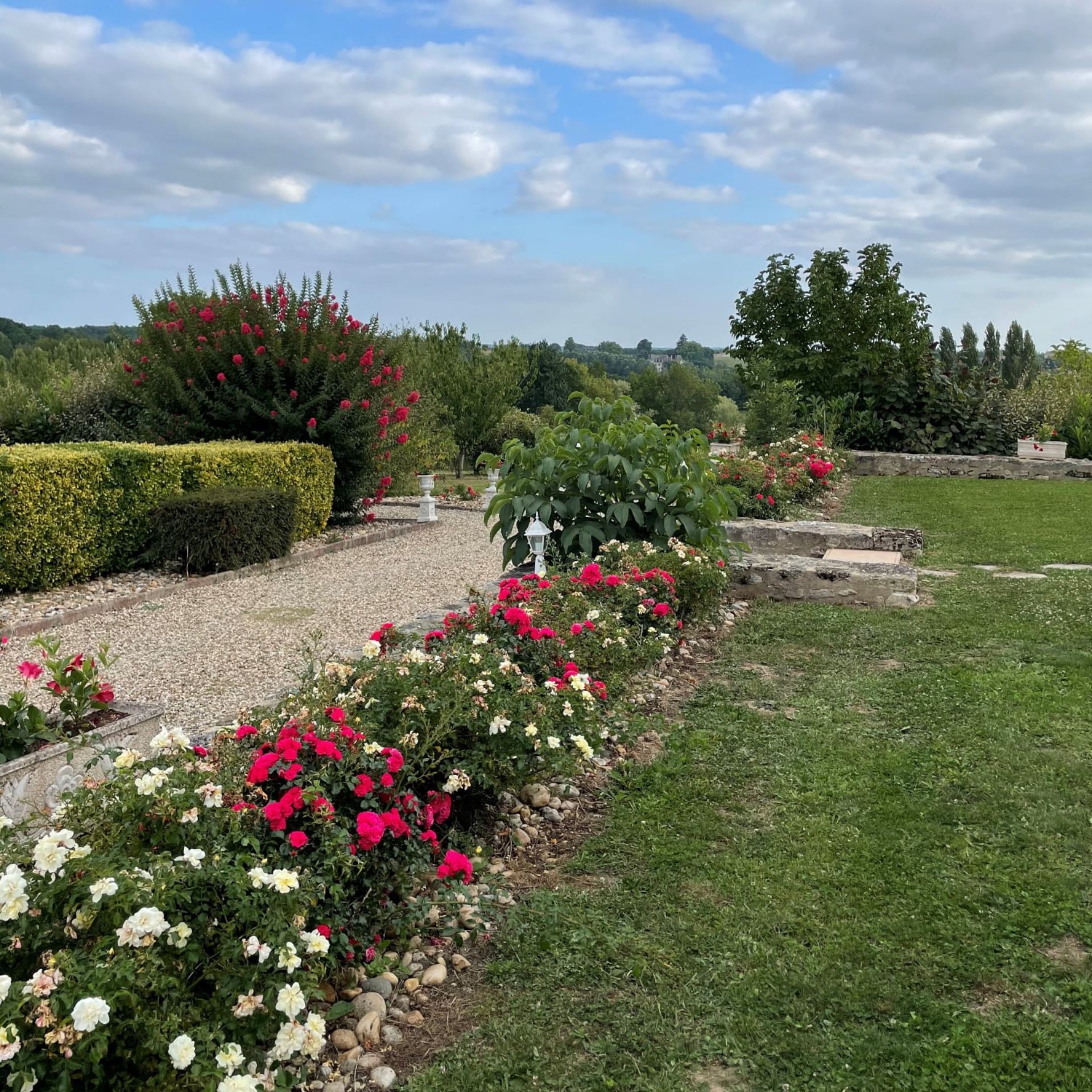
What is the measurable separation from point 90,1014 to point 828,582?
5673mm

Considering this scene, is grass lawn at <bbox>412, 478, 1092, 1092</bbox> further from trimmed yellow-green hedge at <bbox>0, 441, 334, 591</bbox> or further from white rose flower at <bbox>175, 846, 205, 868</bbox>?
trimmed yellow-green hedge at <bbox>0, 441, 334, 591</bbox>

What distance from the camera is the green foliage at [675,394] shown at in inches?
2351

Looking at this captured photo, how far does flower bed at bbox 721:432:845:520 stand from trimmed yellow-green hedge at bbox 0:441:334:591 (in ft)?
14.7

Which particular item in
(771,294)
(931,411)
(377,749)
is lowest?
(377,749)

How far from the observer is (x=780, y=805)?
3377 millimetres

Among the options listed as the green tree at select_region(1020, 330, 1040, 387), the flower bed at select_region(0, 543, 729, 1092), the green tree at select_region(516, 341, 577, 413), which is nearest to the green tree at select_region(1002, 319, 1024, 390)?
the green tree at select_region(1020, 330, 1040, 387)

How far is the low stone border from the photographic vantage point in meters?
6.47

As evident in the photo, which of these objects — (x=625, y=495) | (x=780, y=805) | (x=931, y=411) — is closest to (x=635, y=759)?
(x=780, y=805)

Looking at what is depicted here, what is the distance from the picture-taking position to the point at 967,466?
51.6 feet

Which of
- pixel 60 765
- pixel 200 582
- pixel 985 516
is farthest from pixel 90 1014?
pixel 985 516

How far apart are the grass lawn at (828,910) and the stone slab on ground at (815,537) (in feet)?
10.8

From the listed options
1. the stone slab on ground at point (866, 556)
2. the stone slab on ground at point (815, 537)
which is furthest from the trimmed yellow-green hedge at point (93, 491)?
the stone slab on ground at point (866, 556)

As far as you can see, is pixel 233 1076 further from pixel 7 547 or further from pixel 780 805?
pixel 7 547

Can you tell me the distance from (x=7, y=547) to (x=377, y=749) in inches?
219
